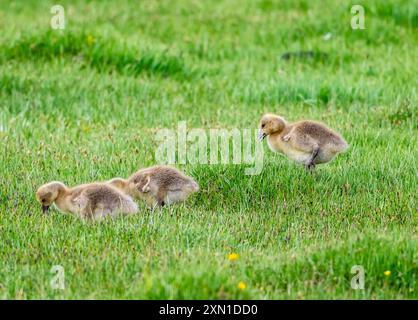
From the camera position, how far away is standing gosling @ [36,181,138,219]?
7961mm

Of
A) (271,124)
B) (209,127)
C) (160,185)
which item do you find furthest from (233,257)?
(209,127)

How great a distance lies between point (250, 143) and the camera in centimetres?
999

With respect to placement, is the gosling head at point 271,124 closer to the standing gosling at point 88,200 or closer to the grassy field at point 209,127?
the grassy field at point 209,127

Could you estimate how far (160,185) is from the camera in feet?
27.3

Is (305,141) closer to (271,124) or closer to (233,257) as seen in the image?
(271,124)

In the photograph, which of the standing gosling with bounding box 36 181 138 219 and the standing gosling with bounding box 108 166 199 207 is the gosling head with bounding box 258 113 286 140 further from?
the standing gosling with bounding box 36 181 138 219

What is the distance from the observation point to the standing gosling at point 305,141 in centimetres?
892

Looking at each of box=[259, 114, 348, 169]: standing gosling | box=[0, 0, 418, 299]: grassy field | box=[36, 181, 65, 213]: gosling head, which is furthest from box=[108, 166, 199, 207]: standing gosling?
box=[259, 114, 348, 169]: standing gosling

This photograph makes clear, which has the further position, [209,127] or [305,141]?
[209,127]

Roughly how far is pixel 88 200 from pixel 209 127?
3241 millimetres

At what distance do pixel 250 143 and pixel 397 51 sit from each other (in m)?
5.21

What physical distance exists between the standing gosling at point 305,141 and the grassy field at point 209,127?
166mm

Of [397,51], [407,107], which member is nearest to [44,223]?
[407,107]
